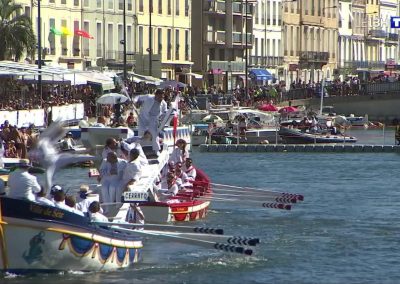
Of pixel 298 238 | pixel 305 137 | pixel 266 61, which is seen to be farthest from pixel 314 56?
pixel 298 238

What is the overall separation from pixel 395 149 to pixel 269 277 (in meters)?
47.0

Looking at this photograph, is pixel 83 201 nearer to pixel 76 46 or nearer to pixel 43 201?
pixel 43 201

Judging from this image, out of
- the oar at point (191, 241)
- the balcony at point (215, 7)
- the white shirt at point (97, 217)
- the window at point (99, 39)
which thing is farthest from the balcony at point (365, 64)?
the white shirt at point (97, 217)

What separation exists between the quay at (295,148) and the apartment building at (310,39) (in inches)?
2508

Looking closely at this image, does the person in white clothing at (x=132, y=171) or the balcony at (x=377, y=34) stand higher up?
the balcony at (x=377, y=34)

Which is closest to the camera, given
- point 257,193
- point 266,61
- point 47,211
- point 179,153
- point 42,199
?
point 47,211

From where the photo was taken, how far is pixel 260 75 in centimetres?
13062

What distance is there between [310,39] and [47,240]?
12472cm

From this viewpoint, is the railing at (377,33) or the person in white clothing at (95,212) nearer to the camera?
the person in white clothing at (95,212)

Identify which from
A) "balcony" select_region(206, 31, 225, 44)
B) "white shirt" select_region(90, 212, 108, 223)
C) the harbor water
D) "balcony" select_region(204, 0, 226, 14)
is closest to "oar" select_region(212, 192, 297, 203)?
the harbor water

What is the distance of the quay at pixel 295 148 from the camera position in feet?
257

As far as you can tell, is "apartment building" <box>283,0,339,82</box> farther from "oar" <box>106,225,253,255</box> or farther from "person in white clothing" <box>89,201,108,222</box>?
"person in white clothing" <box>89,201,108,222</box>

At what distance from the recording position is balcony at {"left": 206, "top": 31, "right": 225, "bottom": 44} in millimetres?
124938

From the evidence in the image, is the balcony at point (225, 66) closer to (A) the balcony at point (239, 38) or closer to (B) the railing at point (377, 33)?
(A) the balcony at point (239, 38)
